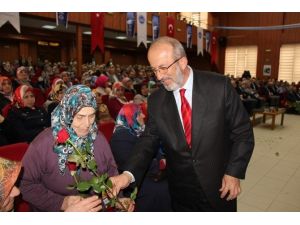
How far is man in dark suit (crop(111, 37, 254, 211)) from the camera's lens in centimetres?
169

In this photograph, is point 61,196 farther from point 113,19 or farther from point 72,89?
point 113,19

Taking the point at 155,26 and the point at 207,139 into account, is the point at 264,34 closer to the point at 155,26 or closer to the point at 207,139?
the point at 155,26

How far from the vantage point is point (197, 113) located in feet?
5.69

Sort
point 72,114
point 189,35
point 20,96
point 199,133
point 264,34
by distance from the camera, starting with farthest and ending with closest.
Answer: point 264,34 → point 189,35 → point 20,96 → point 72,114 → point 199,133

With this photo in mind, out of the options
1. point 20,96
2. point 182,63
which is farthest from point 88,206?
point 20,96

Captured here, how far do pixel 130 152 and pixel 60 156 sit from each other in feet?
2.70

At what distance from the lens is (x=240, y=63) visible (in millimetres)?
17906

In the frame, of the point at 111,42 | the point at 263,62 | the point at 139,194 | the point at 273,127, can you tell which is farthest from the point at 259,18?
the point at 139,194

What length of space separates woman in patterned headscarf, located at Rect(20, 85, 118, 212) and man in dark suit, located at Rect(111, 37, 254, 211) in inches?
12.5

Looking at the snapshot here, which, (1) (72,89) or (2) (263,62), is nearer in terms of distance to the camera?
(1) (72,89)

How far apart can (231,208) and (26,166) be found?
1385 mm

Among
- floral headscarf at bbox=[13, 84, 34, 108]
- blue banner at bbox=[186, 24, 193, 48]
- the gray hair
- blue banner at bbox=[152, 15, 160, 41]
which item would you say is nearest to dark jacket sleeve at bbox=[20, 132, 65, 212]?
the gray hair

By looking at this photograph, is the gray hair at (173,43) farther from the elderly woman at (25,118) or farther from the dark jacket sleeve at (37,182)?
the elderly woman at (25,118)

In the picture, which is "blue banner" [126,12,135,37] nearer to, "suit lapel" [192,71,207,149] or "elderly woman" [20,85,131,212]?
"elderly woman" [20,85,131,212]
